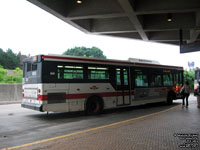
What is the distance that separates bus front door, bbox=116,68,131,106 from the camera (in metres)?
13.2

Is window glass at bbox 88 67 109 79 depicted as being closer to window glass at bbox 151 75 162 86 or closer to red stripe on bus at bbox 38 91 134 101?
red stripe on bus at bbox 38 91 134 101

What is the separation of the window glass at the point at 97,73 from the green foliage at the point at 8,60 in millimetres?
57333

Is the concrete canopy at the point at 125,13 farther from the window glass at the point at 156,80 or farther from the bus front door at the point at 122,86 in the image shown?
the window glass at the point at 156,80

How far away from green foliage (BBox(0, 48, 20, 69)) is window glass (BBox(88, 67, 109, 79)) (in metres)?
57.3

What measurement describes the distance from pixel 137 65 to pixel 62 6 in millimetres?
7140

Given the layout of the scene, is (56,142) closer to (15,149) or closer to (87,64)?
(15,149)

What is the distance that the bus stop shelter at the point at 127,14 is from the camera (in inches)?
548

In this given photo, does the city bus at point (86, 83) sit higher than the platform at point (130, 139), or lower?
higher

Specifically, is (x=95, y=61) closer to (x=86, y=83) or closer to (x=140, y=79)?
(x=86, y=83)

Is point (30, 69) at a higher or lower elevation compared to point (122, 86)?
higher

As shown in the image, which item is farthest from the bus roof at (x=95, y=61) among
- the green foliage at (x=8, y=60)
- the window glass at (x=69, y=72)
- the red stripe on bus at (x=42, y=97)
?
the green foliage at (x=8, y=60)

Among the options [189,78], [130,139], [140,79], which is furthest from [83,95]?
[189,78]

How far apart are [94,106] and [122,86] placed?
249cm

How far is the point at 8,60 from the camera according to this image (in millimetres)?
63531
